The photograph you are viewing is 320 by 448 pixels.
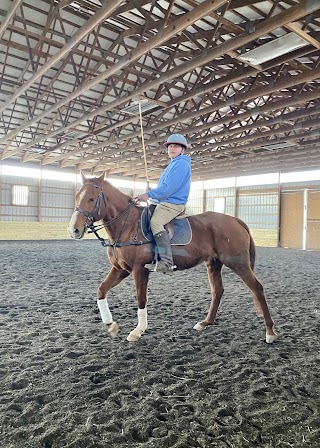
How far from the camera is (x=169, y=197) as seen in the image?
154 inches

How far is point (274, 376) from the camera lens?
2947mm

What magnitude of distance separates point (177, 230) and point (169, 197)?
420mm

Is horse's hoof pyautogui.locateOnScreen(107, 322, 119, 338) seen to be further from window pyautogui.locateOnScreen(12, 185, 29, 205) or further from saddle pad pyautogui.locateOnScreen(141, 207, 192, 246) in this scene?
window pyautogui.locateOnScreen(12, 185, 29, 205)

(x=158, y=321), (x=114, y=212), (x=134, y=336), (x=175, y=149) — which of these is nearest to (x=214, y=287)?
(x=158, y=321)

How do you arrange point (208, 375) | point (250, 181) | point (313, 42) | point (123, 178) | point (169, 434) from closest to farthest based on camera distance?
1. point (169, 434)
2. point (208, 375)
3. point (313, 42)
4. point (250, 181)
5. point (123, 178)

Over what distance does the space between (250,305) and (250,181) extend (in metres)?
20.9

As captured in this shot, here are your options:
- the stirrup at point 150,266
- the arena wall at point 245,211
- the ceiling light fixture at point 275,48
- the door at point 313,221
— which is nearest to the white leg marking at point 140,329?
the stirrup at point 150,266

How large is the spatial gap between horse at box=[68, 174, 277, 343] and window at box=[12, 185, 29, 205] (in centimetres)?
2057

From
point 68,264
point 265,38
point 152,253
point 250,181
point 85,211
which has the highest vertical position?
point 265,38

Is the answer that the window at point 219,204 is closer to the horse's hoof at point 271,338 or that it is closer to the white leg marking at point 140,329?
the horse's hoof at point 271,338

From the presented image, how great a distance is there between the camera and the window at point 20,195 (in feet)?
73.1

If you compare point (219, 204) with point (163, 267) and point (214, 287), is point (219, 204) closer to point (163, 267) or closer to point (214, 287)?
point (214, 287)

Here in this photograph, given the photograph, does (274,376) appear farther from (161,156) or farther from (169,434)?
(161,156)

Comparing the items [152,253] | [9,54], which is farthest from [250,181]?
[152,253]
